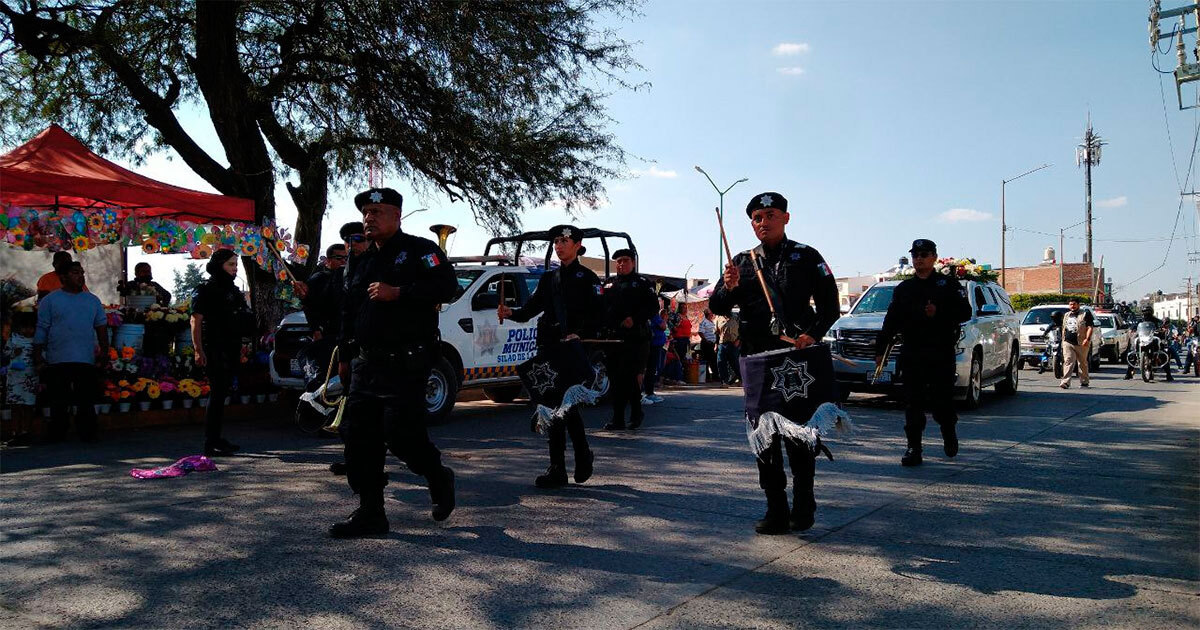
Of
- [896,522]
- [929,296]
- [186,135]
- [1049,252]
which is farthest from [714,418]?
[1049,252]

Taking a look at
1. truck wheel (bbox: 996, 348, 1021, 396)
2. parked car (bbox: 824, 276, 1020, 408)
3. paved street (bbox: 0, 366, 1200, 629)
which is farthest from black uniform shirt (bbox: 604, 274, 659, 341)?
truck wheel (bbox: 996, 348, 1021, 396)

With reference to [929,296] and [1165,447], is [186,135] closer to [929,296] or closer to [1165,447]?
[929,296]

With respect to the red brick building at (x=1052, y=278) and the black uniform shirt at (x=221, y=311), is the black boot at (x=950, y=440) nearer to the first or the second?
the black uniform shirt at (x=221, y=311)

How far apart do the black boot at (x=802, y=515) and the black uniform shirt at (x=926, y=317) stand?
3246 millimetres

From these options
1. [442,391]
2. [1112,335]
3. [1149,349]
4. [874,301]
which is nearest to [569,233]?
[442,391]

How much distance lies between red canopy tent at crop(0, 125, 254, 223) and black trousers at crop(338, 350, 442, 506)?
716 centimetres

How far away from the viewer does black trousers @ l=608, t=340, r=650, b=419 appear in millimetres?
10297

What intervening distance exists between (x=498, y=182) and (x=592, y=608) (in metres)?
12.5

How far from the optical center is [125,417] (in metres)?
9.98

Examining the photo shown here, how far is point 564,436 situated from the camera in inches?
258

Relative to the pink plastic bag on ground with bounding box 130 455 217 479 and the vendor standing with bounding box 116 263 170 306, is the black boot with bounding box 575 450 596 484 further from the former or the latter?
the vendor standing with bounding box 116 263 170 306

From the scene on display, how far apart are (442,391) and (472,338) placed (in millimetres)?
944

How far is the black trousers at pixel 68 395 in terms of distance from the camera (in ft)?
29.1

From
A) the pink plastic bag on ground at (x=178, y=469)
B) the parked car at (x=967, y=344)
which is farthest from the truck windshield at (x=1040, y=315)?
the pink plastic bag on ground at (x=178, y=469)
